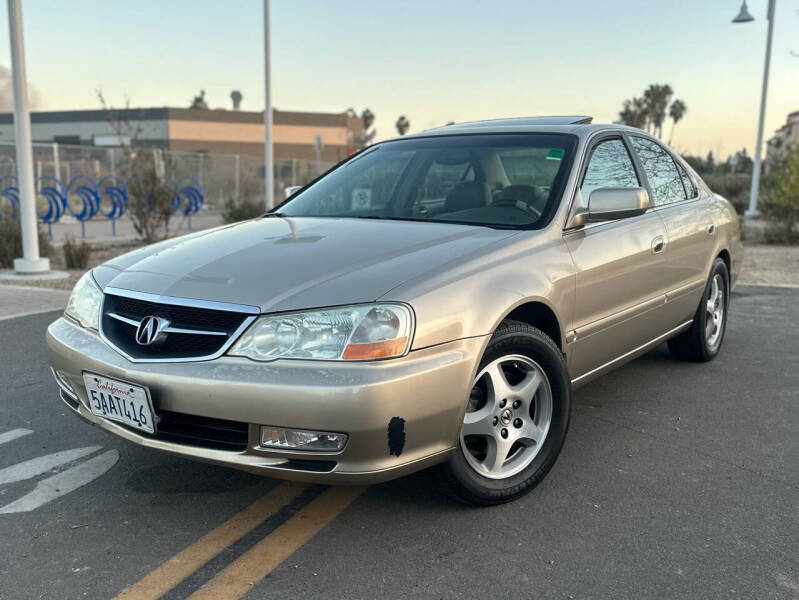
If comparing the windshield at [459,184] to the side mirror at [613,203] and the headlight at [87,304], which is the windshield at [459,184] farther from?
the headlight at [87,304]

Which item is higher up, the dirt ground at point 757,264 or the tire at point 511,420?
the tire at point 511,420

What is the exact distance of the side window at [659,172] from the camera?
433cm

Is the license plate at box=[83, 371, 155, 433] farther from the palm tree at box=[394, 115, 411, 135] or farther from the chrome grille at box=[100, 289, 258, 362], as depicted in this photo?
the palm tree at box=[394, 115, 411, 135]

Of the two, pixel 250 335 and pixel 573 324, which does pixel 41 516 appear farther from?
pixel 573 324

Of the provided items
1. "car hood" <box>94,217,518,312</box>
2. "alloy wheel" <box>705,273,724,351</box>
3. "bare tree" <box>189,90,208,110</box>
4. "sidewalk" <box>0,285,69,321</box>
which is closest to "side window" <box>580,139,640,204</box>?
"car hood" <box>94,217,518,312</box>

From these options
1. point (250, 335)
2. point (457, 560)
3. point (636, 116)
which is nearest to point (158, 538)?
point (250, 335)

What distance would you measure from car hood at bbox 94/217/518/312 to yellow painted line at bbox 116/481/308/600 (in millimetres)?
891

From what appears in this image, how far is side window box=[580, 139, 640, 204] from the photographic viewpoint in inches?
144

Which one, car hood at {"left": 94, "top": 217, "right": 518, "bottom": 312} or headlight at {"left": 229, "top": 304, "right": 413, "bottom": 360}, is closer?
headlight at {"left": 229, "top": 304, "right": 413, "bottom": 360}

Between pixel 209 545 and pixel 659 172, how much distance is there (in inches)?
136

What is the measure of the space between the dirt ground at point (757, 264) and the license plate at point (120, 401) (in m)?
6.16

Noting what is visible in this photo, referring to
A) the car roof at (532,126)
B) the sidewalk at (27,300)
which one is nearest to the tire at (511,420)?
the car roof at (532,126)

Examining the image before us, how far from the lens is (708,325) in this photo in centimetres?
517

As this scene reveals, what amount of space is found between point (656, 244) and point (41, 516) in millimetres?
3325
